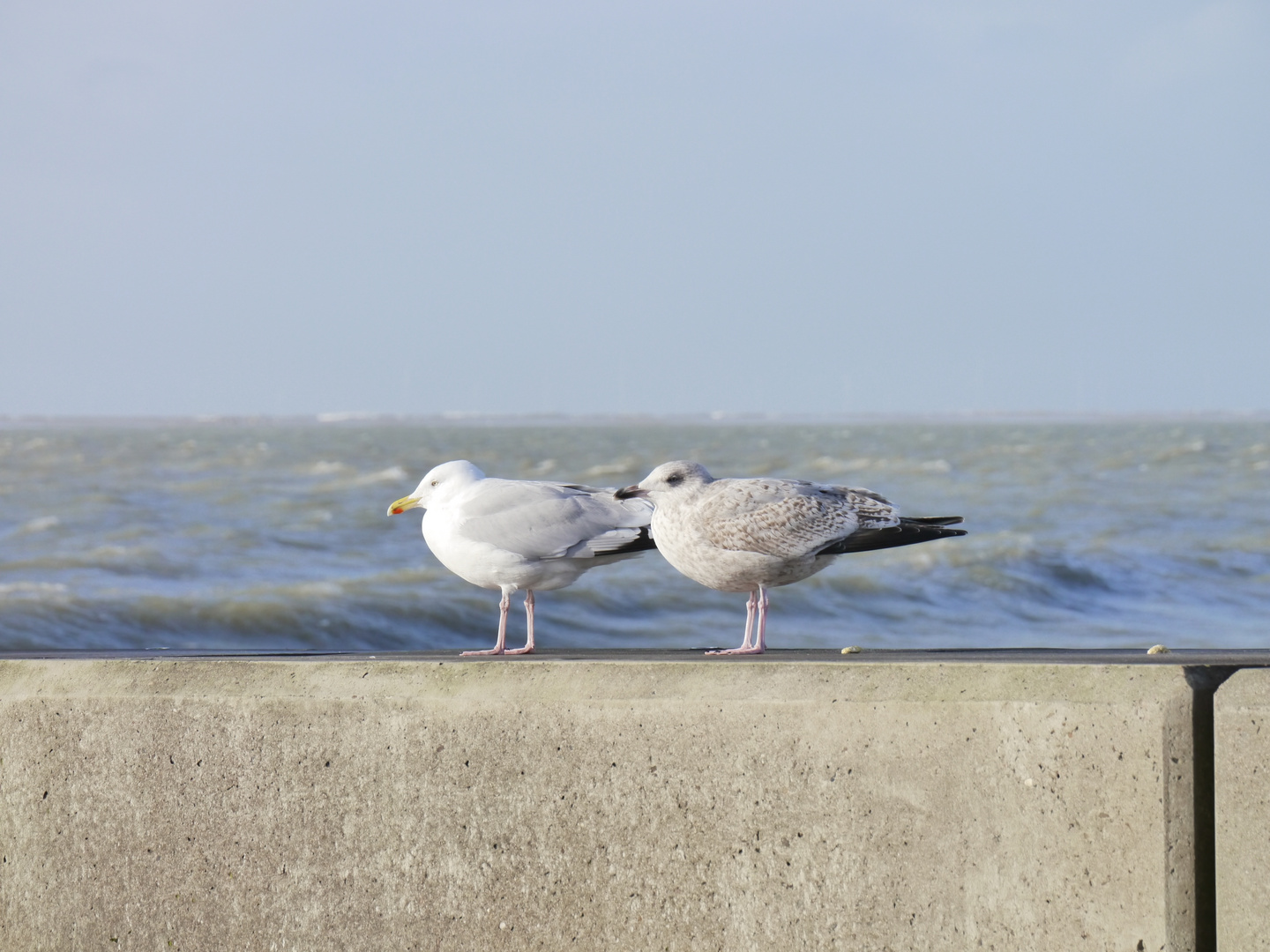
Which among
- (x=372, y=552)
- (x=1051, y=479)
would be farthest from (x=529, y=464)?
(x=372, y=552)

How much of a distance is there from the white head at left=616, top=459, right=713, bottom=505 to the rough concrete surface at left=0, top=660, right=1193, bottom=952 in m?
0.94

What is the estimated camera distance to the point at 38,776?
361 centimetres

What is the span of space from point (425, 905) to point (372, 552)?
46.6 ft

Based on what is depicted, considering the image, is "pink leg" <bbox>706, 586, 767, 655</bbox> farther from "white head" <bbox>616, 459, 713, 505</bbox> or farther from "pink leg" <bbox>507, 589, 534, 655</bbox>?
"pink leg" <bbox>507, 589, 534, 655</bbox>

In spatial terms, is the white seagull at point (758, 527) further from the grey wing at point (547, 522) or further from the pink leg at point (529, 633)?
the pink leg at point (529, 633)

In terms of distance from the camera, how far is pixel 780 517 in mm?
4008

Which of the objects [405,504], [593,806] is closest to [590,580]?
[405,504]

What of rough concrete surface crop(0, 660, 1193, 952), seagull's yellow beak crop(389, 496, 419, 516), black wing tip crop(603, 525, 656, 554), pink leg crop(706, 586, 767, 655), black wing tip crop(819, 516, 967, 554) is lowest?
rough concrete surface crop(0, 660, 1193, 952)

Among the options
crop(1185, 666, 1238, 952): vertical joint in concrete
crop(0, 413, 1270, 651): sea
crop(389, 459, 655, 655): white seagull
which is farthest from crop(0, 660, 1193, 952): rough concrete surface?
crop(0, 413, 1270, 651): sea

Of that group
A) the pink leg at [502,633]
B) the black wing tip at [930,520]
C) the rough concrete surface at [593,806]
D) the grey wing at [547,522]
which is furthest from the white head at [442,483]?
the black wing tip at [930,520]

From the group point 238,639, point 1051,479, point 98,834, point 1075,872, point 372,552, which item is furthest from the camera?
point 1051,479

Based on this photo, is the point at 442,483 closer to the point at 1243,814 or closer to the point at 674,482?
the point at 674,482

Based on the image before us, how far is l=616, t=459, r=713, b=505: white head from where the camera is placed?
4.14 m

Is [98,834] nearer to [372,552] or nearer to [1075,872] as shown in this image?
[1075,872]
